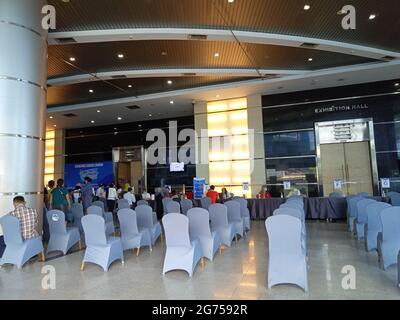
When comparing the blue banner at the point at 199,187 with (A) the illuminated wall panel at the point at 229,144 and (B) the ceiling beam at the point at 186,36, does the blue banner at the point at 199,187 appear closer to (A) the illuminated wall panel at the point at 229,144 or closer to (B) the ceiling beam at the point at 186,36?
(A) the illuminated wall panel at the point at 229,144

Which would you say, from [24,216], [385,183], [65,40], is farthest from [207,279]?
[385,183]

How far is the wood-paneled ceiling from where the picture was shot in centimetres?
688

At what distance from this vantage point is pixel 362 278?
4.09m

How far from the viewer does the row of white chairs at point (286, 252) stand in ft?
11.9

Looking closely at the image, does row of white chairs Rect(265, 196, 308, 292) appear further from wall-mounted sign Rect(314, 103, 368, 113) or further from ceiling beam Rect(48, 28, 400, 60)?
wall-mounted sign Rect(314, 103, 368, 113)

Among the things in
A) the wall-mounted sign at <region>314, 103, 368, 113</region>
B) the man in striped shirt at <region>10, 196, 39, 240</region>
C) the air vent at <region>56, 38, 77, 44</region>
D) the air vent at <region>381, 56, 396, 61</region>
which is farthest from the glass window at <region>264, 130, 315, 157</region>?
the man in striped shirt at <region>10, 196, 39, 240</region>

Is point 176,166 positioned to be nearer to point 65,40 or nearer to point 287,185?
point 287,185

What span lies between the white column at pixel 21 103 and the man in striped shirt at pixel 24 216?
57cm

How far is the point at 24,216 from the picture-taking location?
201 inches

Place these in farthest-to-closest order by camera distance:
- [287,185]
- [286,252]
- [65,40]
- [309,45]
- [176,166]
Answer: [176,166]
[287,185]
[309,45]
[65,40]
[286,252]

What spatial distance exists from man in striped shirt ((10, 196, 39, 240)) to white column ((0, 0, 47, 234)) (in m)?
0.57

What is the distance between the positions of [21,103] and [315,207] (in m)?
8.87

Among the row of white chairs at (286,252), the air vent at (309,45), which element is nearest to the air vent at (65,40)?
the air vent at (309,45)

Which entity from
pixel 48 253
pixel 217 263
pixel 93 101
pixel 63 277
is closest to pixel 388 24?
pixel 217 263
